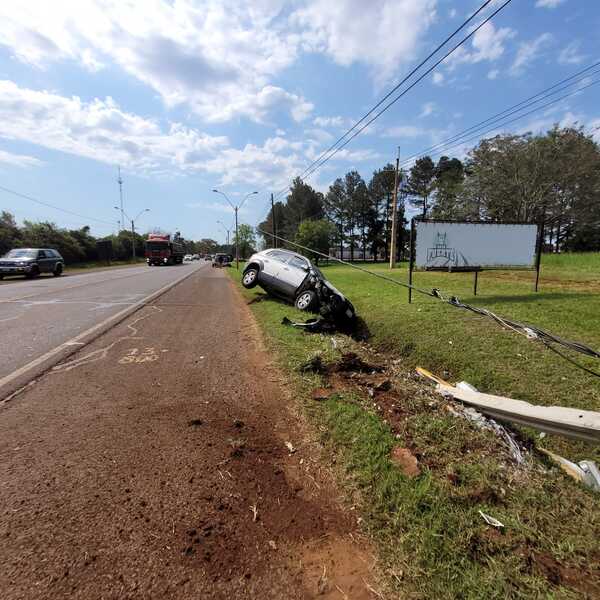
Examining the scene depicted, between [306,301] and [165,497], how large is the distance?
6988 mm

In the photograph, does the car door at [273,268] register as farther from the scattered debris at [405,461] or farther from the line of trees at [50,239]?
the line of trees at [50,239]

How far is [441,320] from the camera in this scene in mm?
7238

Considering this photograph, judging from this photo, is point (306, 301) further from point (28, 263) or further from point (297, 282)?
point (28, 263)

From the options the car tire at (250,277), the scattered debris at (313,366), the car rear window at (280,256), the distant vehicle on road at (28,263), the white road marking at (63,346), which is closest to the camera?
the white road marking at (63,346)

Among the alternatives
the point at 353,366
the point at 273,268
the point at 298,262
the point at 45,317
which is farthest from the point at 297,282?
the point at 45,317

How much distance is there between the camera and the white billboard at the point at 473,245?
32.0ft

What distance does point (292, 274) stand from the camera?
33.1ft

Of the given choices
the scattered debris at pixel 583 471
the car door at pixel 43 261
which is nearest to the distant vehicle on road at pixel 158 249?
the car door at pixel 43 261

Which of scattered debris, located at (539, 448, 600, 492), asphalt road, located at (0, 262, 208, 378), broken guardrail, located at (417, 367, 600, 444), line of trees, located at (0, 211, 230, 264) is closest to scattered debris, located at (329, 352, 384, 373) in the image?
broken guardrail, located at (417, 367, 600, 444)

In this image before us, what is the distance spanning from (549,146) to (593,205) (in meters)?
8.45

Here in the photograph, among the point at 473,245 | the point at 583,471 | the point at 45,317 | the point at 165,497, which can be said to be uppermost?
the point at 473,245

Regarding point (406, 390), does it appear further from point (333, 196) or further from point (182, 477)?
point (333, 196)

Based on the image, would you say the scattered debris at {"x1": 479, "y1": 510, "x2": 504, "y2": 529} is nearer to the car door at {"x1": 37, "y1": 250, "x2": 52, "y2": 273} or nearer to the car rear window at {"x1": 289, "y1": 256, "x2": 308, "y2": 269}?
the car rear window at {"x1": 289, "y1": 256, "x2": 308, "y2": 269}

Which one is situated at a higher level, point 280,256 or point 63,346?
point 280,256
